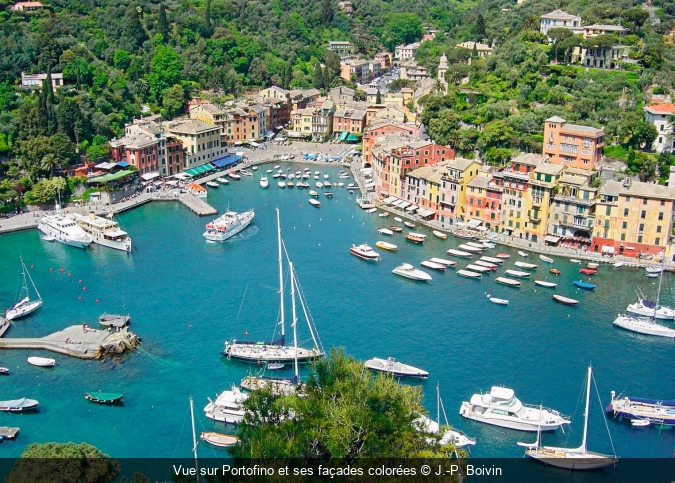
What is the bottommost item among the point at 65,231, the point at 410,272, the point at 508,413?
the point at 508,413

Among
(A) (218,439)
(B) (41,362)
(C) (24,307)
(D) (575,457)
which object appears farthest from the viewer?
(C) (24,307)

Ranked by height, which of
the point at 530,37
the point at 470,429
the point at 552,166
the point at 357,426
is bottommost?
the point at 470,429

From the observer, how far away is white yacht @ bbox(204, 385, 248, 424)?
3250 cm

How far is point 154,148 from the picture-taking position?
67.9 metres

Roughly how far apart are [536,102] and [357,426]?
5312 cm

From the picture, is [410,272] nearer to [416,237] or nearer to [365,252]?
[365,252]

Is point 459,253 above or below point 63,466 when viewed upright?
above

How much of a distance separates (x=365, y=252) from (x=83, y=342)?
19.4m

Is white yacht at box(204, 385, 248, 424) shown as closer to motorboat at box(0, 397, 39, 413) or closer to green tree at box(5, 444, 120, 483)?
green tree at box(5, 444, 120, 483)

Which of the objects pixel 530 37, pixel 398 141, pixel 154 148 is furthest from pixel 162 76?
pixel 530 37

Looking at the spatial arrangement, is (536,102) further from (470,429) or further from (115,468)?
(115,468)

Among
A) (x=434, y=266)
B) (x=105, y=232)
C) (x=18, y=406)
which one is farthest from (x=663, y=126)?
(x=18, y=406)

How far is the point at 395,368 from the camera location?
35688 millimetres

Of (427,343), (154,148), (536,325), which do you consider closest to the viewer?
(427,343)
